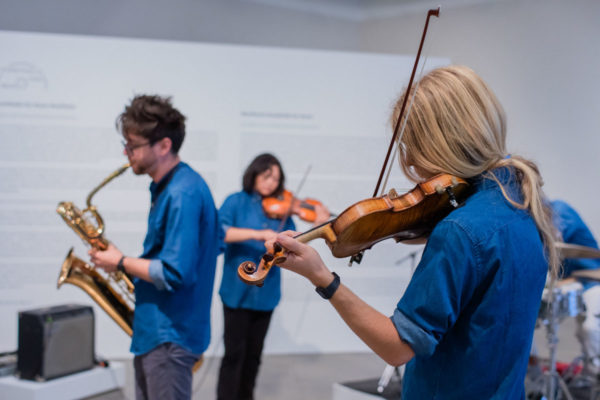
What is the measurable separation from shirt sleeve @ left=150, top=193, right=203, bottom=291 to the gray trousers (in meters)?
0.25

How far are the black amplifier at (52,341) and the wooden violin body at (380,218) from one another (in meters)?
2.80

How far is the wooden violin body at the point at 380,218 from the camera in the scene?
126cm

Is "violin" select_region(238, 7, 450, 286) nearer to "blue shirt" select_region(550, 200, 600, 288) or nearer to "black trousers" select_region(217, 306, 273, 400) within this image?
"black trousers" select_region(217, 306, 273, 400)

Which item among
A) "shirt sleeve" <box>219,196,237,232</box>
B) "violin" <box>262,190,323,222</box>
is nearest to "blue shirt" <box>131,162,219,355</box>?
"shirt sleeve" <box>219,196,237,232</box>

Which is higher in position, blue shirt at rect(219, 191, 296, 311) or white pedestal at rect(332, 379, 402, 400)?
blue shirt at rect(219, 191, 296, 311)

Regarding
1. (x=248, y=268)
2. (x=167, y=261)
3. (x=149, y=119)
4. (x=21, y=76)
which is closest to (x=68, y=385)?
(x=167, y=261)

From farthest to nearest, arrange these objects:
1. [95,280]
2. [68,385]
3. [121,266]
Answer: [68,385], [95,280], [121,266]

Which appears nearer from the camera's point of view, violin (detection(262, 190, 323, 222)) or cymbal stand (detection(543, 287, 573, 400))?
cymbal stand (detection(543, 287, 573, 400))

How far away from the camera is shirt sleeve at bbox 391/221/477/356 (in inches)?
47.9

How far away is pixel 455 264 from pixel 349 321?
257 mm

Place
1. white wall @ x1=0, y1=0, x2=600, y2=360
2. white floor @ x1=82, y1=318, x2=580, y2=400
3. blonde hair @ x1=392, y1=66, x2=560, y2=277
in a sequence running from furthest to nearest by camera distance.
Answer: white wall @ x1=0, y1=0, x2=600, y2=360
white floor @ x1=82, y1=318, x2=580, y2=400
blonde hair @ x1=392, y1=66, x2=560, y2=277

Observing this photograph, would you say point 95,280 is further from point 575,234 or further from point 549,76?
point 549,76

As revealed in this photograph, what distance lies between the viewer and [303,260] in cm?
123

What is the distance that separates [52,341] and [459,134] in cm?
318
